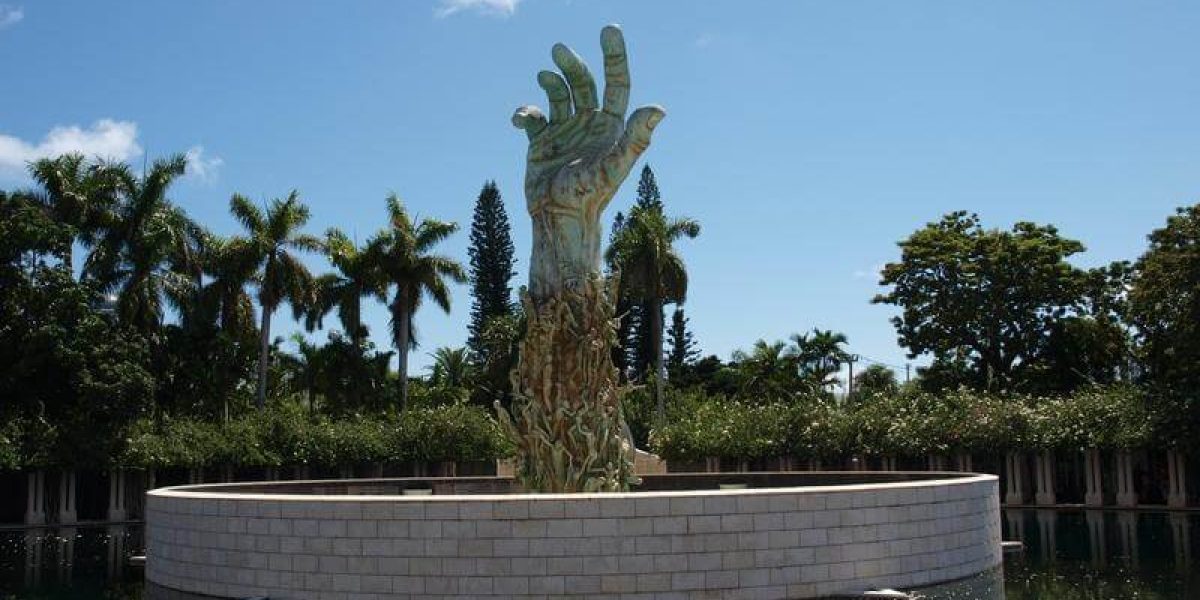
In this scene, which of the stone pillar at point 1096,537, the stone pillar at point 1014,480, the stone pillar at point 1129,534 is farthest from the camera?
the stone pillar at point 1014,480

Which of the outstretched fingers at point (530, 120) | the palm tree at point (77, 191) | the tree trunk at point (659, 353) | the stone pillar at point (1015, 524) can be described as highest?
the palm tree at point (77, 191)

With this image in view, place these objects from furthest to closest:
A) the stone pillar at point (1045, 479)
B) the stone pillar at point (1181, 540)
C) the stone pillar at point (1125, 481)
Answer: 1. the stone pillar at point (1045, 479)
2. the stone pillar at point (1125, 481)
3. the stone pillar at point (1181, 540)

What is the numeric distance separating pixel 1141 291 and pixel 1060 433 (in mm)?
3934

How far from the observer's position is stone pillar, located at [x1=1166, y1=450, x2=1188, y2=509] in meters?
26.8

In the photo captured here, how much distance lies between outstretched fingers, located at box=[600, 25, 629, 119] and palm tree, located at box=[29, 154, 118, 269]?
68.2 feet

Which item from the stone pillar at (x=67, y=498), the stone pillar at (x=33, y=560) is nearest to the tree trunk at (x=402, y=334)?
the stone pillar at (x=67, y=498)

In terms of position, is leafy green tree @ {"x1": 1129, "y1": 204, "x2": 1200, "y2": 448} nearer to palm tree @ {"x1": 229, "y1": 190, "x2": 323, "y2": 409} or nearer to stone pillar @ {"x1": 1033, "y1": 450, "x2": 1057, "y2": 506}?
stone pillar @ {"x1": 1033, "y1": 450, "x2": 1057, "y2": 506}

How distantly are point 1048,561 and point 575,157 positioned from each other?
846 centimetres

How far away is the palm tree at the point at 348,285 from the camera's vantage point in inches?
1500

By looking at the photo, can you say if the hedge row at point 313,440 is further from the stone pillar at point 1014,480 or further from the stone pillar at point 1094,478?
the stone pillar at point 1094,478

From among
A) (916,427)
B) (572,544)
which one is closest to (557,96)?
(572,544)

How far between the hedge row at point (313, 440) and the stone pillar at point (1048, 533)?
14.4 m

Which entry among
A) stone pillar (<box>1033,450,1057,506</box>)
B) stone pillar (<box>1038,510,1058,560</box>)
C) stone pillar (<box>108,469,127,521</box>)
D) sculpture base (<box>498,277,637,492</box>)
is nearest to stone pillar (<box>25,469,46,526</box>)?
stone pillar (<box>108,469,127,521</box>)

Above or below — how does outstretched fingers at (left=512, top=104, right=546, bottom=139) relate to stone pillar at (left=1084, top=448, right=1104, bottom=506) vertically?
above
